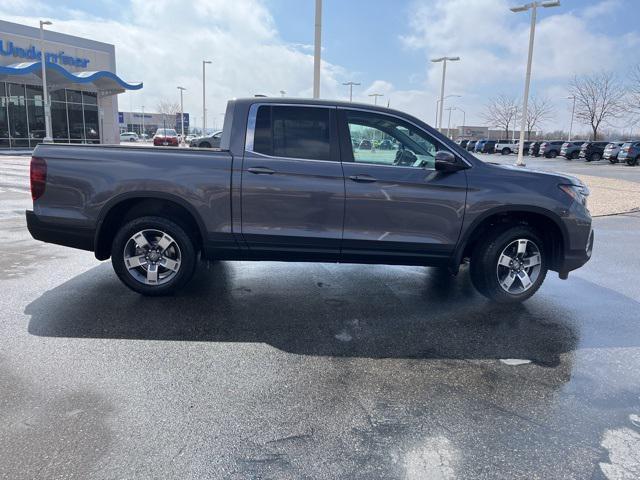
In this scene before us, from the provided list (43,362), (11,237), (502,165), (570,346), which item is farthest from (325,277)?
(11,237)

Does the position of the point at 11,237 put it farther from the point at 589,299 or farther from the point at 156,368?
the point at 589,299

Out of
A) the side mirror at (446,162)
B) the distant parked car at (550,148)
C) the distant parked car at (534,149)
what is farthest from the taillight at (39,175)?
the distant parked car at (534,149)

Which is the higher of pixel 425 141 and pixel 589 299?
pixel 425 141

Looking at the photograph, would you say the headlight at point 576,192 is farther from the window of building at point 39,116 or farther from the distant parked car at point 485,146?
the distant parked car at point 485,146

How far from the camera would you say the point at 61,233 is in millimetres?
4977

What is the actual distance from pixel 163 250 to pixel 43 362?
5.39 ft

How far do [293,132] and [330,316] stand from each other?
1817 millimetres

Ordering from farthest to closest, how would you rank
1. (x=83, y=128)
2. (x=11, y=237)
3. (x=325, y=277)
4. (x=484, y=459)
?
(x=83, y=128), (x=11, y=237), (x=325, y=277), (x=484, y=459)

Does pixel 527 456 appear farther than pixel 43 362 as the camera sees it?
No

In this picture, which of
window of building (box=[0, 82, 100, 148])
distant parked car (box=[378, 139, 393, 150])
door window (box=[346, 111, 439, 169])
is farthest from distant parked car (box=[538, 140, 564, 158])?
distant parked car (box=[378, 139, 393, 150])

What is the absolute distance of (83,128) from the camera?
37.7m

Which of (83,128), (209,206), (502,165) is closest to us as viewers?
(209,206)

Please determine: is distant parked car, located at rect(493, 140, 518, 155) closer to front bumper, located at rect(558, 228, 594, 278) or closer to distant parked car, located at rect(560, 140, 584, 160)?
distant parked car, located at rect(560, 140, 584, 160)

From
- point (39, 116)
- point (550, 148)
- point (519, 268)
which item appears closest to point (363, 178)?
point (519, 268)
